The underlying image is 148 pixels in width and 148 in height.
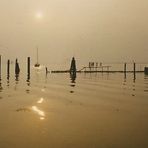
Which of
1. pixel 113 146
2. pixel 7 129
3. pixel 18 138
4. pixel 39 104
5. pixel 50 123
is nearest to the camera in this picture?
pixel 113 146

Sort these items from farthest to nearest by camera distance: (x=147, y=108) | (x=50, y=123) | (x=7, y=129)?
(x=147, y=108), (x=50, y=123), (x=7, y=129)

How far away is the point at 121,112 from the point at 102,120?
216 centimetres

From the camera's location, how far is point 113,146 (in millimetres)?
9195

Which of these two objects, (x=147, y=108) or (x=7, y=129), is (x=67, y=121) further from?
(x=147, y=108)

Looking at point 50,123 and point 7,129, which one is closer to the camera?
point 7,129

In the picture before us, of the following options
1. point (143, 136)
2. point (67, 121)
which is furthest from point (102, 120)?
point (143, 136)

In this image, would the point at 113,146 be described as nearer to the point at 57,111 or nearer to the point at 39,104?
the point at 57,111

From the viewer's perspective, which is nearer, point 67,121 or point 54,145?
point 54,145

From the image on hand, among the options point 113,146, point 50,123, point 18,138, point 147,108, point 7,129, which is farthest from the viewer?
point 147,108

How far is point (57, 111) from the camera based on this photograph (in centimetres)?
1538

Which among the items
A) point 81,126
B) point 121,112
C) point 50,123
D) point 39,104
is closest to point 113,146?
point 81,126

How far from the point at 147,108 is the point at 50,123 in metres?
5.64

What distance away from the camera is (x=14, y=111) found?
15281mm

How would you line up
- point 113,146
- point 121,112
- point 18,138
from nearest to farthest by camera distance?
point 113,146 → point 18,138 → point 121,112
